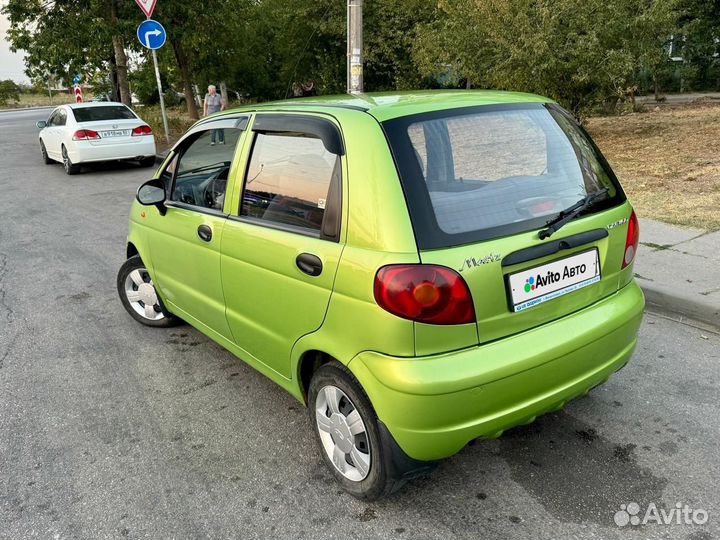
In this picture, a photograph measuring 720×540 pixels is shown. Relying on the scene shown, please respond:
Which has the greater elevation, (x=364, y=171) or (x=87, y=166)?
(x=364, y=171)

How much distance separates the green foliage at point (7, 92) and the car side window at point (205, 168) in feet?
200

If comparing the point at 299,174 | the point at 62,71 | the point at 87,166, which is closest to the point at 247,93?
the point at 62,71

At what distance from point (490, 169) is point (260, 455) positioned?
1.81 metres

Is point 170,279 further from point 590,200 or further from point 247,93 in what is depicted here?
point 247,93

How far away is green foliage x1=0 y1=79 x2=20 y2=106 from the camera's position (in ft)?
180

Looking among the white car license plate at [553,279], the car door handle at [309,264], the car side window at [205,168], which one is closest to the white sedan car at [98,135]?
the car side window at [205,168]

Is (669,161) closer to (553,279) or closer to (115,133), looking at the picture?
(553,279)

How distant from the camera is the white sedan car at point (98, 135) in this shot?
12.3 meters

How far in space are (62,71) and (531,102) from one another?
20.0m

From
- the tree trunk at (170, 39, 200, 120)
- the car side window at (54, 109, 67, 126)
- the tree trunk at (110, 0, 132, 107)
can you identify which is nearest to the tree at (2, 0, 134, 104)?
the tree trunk at (110, 0, 132, 107)

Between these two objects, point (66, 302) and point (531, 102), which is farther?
point (66, 302)

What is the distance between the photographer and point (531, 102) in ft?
9.74

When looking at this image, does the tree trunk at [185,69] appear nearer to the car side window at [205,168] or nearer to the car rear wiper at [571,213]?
the car side window at [205,168]

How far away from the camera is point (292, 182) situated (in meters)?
2.89
